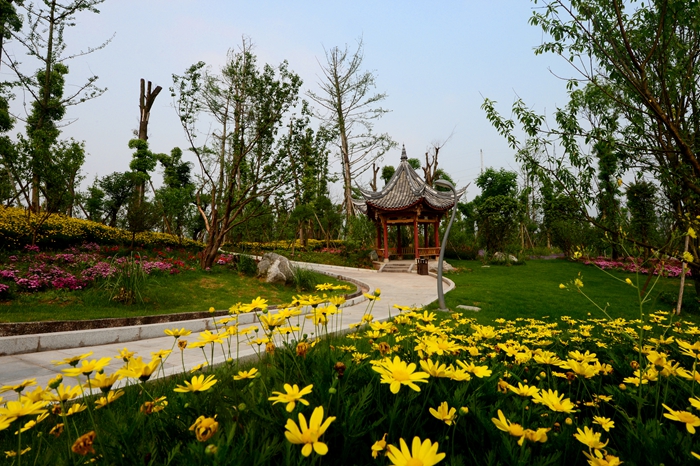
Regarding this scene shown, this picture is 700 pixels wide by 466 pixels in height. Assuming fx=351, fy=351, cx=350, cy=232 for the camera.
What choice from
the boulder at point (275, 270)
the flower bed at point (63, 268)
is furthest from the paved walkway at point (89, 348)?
the boulder at point (275, 270)

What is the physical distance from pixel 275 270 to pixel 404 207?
29.5 feet

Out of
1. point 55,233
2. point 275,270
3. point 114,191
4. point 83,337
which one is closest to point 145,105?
point 114,191

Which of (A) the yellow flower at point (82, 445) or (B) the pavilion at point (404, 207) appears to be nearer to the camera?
(A) the yellow flower at point (82, 445)

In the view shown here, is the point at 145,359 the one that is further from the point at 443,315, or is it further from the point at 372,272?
the point at 372,272

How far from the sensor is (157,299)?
6.14 metres

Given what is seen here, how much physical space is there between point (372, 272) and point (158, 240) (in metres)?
7.96

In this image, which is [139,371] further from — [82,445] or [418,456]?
[418,456]

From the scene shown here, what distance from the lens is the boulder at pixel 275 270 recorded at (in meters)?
8.57

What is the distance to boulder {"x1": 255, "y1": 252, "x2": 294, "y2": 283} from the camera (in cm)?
857

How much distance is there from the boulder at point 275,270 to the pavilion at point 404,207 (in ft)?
26.1

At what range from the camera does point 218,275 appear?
858 centimetres

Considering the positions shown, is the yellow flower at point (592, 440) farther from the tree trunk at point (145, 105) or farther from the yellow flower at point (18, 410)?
the tree trunk at point (145, 105)

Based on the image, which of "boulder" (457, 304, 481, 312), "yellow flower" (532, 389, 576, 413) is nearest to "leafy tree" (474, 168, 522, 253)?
"boulder" (457, 304, 481, 312)

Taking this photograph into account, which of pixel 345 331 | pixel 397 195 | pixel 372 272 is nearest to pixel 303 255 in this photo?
pixel 372 272
